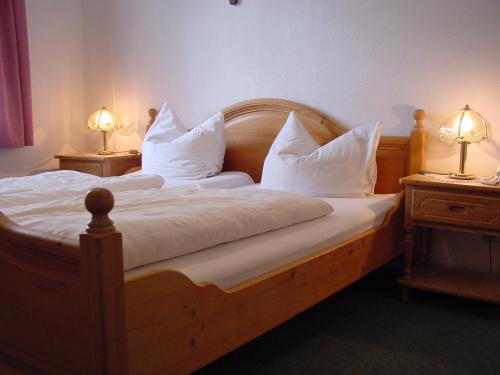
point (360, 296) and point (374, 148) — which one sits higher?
point (374, 148)

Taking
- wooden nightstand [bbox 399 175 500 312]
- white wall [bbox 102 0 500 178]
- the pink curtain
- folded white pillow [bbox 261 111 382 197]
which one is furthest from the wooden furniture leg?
the pink curtain

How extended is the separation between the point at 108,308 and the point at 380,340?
55.2 inches

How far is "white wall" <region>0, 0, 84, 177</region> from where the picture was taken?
3936mm

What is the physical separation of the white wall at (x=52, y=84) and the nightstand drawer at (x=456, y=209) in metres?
2.83

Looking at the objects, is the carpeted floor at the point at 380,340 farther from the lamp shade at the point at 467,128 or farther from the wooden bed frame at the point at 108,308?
the lamp shade at the point at 467,128

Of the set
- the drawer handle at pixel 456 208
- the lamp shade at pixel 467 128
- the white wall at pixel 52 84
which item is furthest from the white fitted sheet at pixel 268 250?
the white wall at pixel 52 84

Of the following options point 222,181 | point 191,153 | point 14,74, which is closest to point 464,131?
point 222,181

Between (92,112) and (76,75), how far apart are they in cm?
32

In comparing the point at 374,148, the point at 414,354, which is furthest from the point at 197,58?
the point at 414,354

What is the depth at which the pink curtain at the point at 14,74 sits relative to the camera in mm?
3566

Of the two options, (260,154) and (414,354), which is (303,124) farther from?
(414,354)

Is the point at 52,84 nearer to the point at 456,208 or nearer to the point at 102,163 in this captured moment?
the point at 102,163

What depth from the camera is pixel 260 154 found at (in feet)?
11.2

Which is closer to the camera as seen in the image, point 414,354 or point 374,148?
point 414,354
